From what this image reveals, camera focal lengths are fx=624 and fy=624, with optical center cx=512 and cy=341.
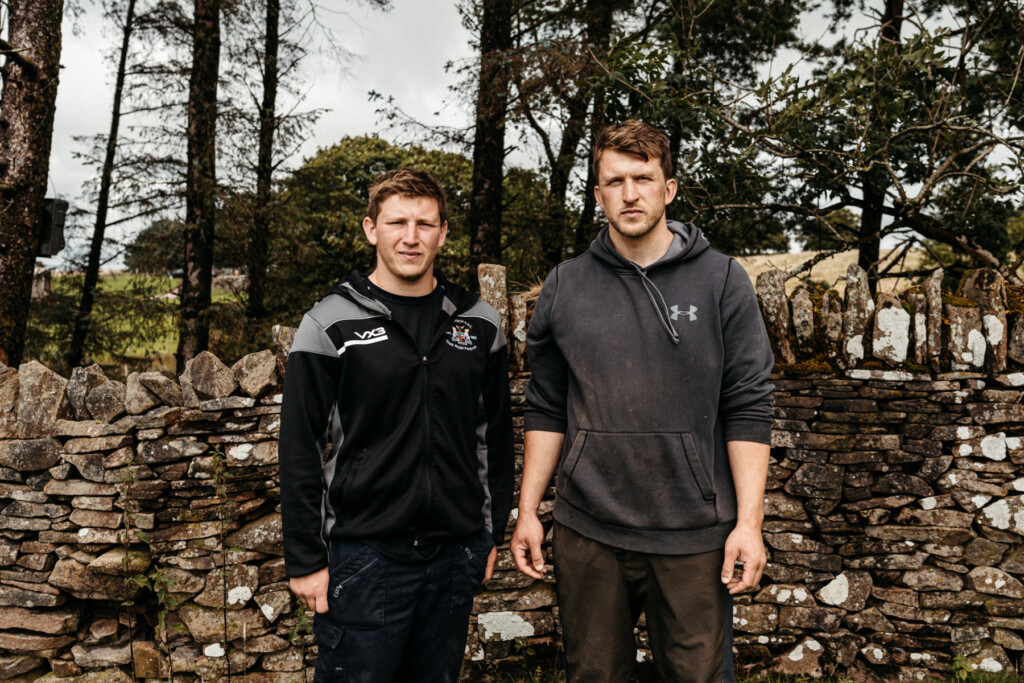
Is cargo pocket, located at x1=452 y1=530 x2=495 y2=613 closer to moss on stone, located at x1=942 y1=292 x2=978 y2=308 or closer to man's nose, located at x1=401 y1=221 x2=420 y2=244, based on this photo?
man's nose, located at x1=401 y1=221 x2=420 y2=244

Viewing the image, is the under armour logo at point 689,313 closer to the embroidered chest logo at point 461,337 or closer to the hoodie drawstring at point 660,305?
the hoodie drawstring at point 660,305

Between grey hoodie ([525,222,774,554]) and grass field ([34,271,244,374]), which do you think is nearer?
grey hoodie ([525,222,774,554])

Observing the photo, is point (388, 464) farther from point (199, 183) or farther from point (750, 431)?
point (199, 183)

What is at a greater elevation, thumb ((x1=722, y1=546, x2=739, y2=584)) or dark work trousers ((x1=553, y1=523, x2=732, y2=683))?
thumb ((x1=722, y1=546, x2=739, y2=584))

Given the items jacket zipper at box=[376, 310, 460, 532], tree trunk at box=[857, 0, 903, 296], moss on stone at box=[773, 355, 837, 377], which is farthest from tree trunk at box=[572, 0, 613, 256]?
jacket zipper at box=[376, 310, 460, 532]

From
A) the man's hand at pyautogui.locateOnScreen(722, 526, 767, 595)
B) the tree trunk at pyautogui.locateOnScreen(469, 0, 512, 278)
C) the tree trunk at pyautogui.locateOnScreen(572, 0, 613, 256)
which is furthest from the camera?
the tree trunk at pyautogui.locateOnScreen(572, 0, 613, 256)

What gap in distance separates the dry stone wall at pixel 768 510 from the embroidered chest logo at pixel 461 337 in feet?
3.23

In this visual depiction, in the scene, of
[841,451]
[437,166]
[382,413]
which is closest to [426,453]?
[382,413]

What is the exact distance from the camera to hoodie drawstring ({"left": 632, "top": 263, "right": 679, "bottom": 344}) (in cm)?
203

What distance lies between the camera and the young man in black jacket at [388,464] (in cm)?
202

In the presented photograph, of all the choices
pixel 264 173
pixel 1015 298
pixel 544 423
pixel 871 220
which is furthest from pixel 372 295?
pixel 264 173

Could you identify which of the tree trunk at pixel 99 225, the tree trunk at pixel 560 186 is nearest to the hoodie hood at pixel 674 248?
the tree trunk at pixel 560 186

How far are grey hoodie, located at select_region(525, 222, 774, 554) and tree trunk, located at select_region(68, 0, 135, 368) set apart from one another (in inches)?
375

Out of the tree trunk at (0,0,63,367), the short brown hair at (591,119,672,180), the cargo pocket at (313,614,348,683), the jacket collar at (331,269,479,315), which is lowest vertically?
the cargo pocket at (313,614,348,683)
